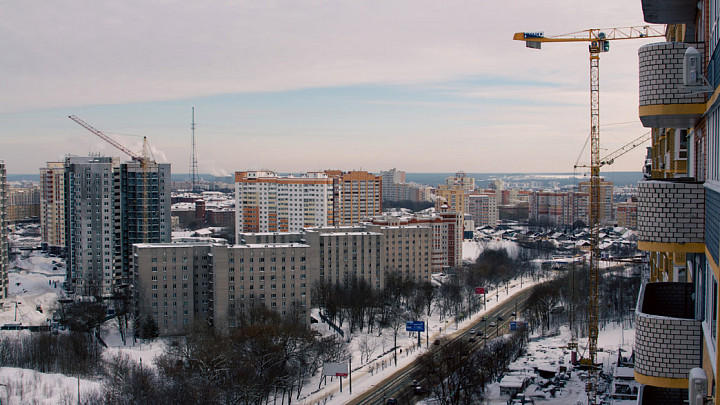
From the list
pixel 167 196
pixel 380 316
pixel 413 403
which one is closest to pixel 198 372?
pixel 413 403

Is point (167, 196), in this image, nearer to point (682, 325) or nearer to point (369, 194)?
point (369, 194)

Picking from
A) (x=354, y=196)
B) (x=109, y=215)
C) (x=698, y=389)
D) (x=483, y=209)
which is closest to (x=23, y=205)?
(x=354, y=196)

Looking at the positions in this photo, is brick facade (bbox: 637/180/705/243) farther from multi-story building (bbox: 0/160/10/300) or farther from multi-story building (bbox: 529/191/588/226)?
multi-story building (bbox: 529/191/588/226)

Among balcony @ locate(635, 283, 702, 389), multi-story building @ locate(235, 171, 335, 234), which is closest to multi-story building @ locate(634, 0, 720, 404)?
balcony @ locate(635, 283, 702, 389)

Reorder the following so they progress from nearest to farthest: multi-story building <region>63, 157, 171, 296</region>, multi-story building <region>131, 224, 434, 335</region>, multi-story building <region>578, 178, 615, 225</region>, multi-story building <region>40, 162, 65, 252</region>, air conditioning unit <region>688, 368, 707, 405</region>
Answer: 1. air conditioning unit <region>688, 368, 707, 405</region>
2. multi-story building <region>131, 224, 434, 335</region>
3. multi-story building <region>63, 157, 171, 296</region>
4. multi-story building <region>40, 162, 65, 252</region>
5. multi-story building <region>578, 178, 615, 225</region>

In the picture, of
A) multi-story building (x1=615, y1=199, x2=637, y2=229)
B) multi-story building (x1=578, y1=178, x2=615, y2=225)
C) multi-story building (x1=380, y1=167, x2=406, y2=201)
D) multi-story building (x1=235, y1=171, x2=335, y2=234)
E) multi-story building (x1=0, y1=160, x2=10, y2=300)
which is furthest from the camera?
multi-story building (x1=380, y1=167, x2=406, y2=201)

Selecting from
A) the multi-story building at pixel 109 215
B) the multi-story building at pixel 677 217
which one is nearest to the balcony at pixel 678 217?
the multi-story building at pixel 677 217
